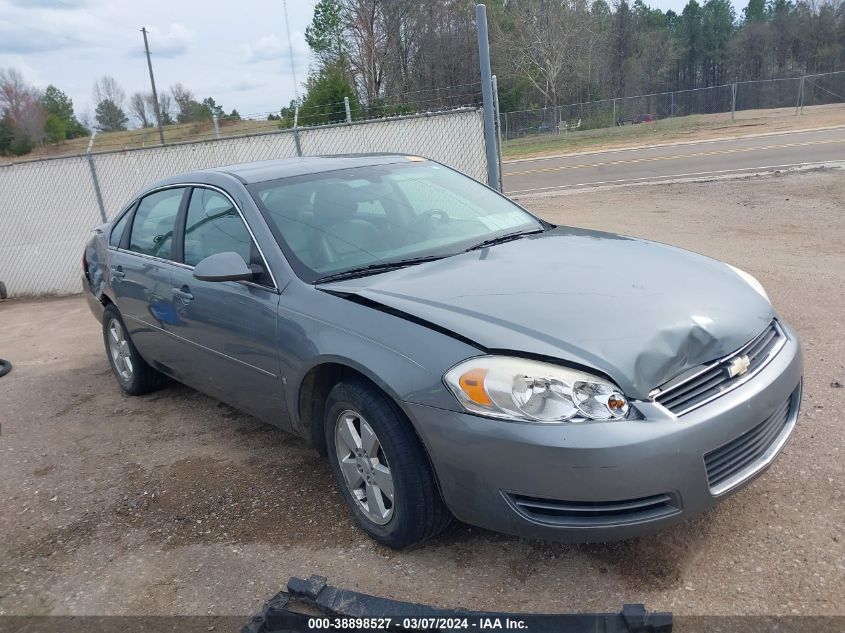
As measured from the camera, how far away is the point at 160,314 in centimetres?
449

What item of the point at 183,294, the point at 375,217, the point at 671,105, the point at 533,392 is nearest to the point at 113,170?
the point at 183,294

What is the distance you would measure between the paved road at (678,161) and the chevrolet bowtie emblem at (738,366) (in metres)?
14.6

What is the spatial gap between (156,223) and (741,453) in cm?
378

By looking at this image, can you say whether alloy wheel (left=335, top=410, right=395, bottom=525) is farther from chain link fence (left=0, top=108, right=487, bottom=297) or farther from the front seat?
chain link fence (left=0, top=108, right=487, bottom=297)

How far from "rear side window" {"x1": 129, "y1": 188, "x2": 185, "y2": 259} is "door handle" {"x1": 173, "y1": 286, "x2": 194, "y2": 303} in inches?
12.1

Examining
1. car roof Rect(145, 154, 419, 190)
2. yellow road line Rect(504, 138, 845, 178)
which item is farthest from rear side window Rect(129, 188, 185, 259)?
yellow road line Rect(504, 138, 845, 178)

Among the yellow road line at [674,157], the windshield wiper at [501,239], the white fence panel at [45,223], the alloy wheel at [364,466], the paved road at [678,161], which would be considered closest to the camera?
the alloy wheel at [364,466]

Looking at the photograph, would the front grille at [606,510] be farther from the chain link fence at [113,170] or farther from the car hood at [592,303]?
the chain link fence at [113,170]

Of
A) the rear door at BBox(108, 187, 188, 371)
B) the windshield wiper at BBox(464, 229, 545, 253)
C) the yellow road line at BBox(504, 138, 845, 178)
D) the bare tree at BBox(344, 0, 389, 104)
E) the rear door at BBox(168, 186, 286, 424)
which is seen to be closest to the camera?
the rear door at BBox(168, 186, 286, 424)

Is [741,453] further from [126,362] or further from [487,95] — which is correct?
[487,95]

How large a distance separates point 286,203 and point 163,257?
113 cm

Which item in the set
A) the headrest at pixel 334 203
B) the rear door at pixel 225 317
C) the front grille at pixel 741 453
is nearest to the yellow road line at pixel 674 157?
the headrest at pixel 334 203

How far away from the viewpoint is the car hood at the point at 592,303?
2588 mm

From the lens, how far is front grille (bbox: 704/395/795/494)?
2570mm
